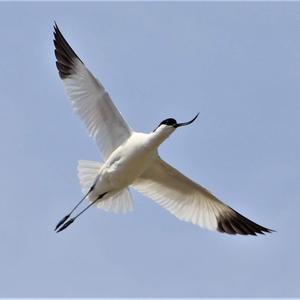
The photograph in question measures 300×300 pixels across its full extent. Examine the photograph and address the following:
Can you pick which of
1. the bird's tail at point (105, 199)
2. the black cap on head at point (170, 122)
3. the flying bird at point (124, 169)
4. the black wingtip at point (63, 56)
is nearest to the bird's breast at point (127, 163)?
the flying bird at point (124, 169)

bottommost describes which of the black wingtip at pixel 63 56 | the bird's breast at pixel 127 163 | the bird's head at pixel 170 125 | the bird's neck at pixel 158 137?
the bird's breast at pixel 127 163

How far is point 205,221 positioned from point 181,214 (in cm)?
38

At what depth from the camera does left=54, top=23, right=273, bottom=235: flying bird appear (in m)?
11.7

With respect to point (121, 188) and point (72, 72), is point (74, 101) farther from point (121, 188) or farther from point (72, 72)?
point (121, 188)

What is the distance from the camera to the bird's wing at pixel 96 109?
11984 mm

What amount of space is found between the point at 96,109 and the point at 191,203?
211 cm

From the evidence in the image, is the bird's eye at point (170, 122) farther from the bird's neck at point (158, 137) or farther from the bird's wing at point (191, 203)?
the bird's wing at point (191, 203)

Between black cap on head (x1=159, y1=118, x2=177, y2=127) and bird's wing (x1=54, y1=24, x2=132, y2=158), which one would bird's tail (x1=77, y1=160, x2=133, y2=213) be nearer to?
bird's wing (x1=54, y1=24, x2=132, y2=158)

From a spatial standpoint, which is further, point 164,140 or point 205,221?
point 205,221

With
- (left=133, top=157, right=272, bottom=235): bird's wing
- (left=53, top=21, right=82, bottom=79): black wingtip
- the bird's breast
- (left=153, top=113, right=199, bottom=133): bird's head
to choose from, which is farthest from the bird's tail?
(left=53, top=21, right=82, bottom=79): black wingtip

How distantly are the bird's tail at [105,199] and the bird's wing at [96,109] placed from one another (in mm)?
281

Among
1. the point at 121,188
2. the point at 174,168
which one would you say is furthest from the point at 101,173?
the point at 174,168

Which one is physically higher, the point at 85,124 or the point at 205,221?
the point at 85,124

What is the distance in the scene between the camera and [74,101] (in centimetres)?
1220
